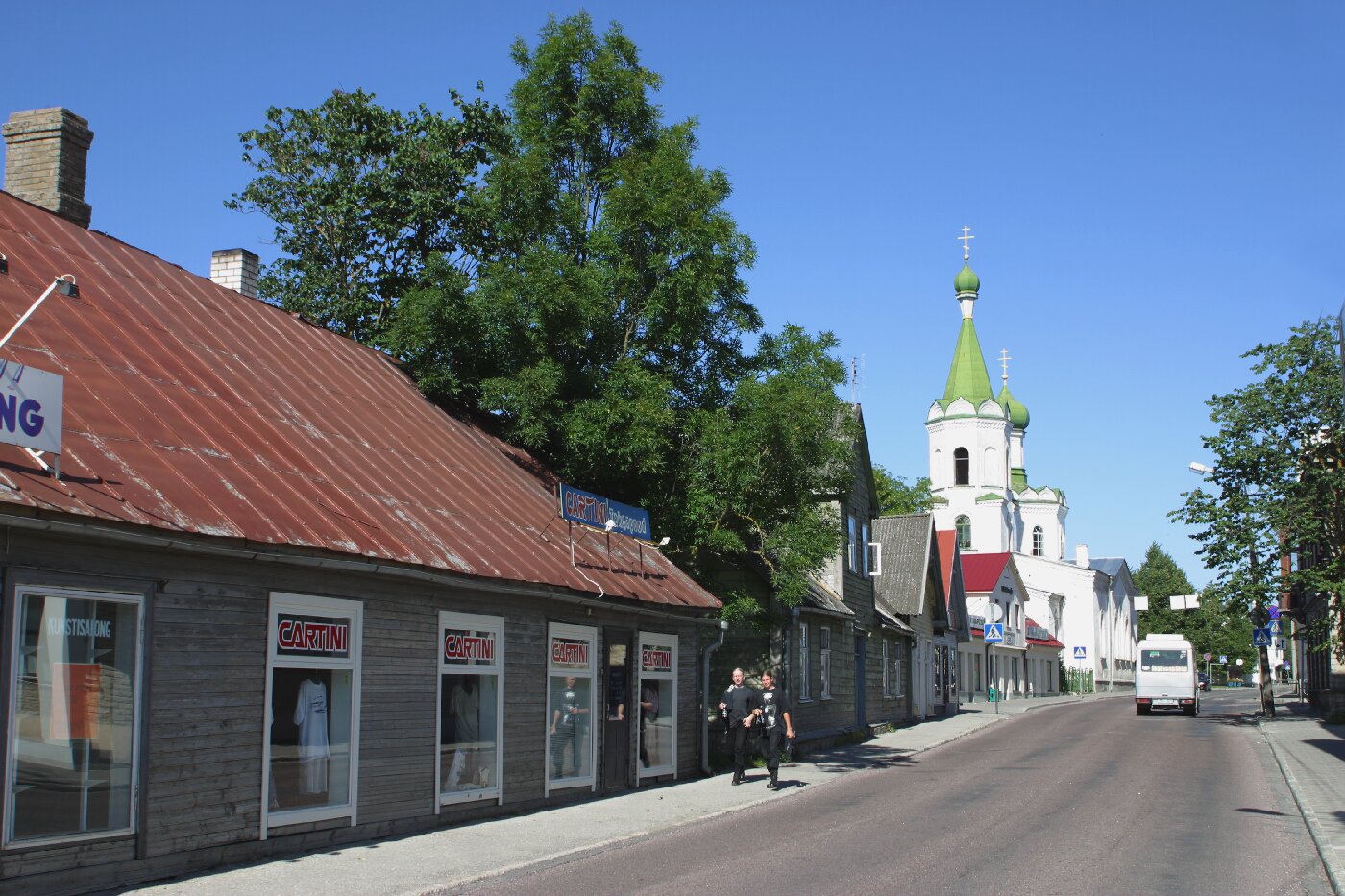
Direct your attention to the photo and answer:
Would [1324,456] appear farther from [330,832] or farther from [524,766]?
[330,832]

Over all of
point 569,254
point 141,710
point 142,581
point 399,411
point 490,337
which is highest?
point 569,254

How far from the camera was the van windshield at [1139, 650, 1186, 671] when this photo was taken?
42.2 meters

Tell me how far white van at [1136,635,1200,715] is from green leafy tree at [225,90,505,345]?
26.7 m

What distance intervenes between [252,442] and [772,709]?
893cm

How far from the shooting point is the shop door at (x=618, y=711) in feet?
57.4

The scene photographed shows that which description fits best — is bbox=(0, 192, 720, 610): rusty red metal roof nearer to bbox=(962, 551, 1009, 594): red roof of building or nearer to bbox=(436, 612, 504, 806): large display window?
bbox=(436, 612, 504, 806): large display window

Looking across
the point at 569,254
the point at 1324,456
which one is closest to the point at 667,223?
the point at 569,254

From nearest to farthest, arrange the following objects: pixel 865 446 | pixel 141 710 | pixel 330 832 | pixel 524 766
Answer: pixel 141 710, pixel 330 832, pixel 524 766, pixel 865 446

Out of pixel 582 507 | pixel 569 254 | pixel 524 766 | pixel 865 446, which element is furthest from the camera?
pixel 865 446

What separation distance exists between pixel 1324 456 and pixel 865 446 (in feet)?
39.9

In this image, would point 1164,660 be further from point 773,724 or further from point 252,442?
point 252,442

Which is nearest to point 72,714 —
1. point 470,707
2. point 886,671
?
point 470,707

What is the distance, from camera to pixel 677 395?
67.2ft

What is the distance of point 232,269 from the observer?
19062mm
